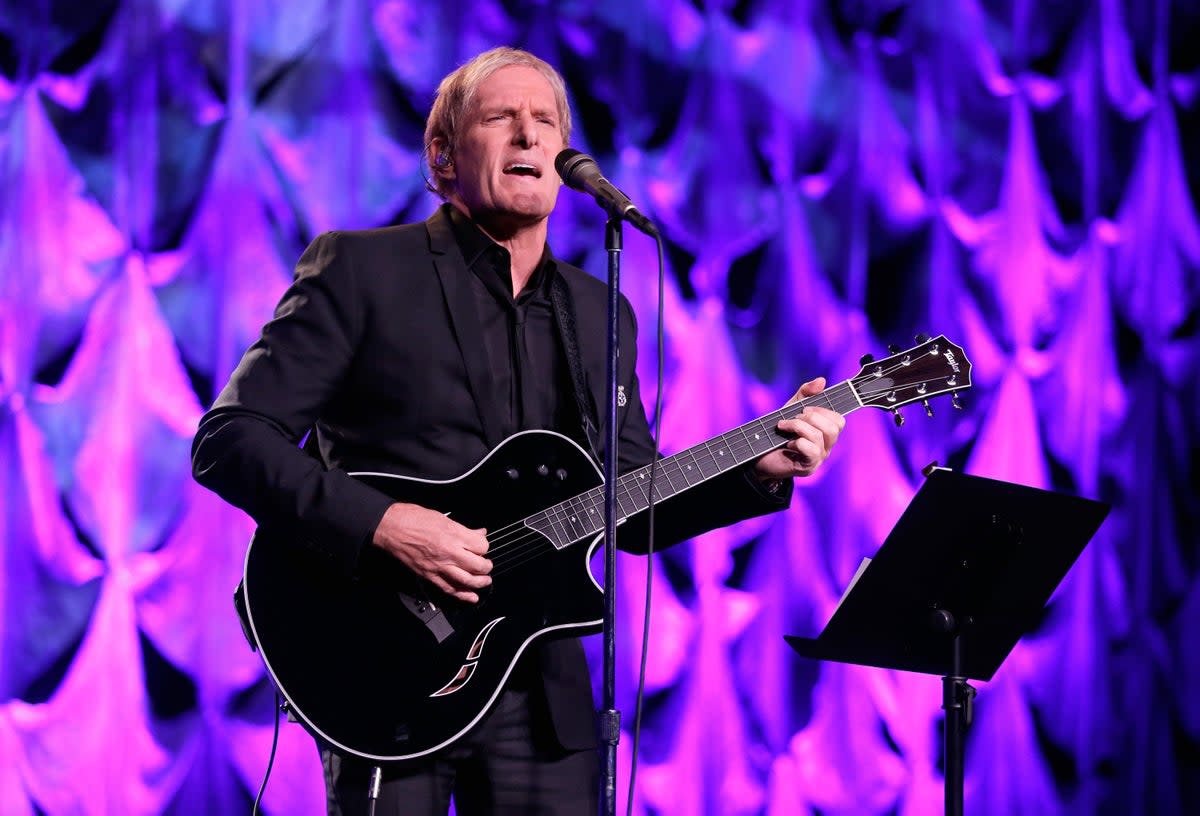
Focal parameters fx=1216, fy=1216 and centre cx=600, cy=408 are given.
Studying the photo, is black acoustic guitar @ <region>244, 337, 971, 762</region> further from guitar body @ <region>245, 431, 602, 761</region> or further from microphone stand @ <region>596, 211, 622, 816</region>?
microphone stand @ <region>596, 211, 622, 816</region>

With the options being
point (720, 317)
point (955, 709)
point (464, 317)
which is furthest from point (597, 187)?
point (720, 317)

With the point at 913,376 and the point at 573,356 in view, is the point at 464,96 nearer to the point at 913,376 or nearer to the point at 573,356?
the point at 573,356

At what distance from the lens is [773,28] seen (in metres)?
3.85

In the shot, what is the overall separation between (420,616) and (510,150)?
37.5 inches

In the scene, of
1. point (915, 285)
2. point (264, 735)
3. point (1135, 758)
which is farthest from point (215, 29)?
point (1135, 758)

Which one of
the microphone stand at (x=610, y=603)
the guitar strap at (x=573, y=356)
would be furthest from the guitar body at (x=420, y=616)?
the microphone stand at (x=610, y=603)

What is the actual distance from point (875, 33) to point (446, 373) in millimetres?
2338

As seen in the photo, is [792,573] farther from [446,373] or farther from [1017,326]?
[446,373]

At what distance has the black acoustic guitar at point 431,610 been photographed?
205 centimetres

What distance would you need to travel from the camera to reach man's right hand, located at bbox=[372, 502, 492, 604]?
208cm

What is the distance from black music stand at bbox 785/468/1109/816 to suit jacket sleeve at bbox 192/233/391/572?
811mm

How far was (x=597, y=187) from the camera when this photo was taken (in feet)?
6.35

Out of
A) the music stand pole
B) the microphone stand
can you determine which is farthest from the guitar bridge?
the music stand pole

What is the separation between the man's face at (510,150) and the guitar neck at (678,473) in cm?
58
